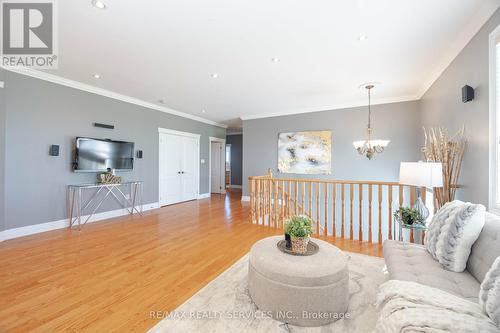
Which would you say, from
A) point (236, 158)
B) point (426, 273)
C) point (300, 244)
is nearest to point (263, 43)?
point (300, 244)

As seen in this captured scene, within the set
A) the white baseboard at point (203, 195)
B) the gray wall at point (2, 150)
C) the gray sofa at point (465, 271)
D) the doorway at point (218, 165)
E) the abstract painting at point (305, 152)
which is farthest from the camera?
the doorway at point (218, 165)

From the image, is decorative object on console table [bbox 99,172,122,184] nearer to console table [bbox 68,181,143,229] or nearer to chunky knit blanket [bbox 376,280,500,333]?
console table [bbox 68,181,143,229]

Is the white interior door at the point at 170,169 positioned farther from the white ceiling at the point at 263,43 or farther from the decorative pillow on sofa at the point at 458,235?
the decorative pillow on sofa at the point at 458,235

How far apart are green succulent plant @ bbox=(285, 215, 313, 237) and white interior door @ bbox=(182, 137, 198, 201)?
17.2ft

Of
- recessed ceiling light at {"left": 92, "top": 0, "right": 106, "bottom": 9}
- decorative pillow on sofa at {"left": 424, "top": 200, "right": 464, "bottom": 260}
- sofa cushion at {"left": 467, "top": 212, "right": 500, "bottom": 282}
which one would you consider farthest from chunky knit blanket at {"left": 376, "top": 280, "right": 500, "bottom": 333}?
recessed ceiling light at {"left": 92, "top": 0, "right": 106, "bottom": 9}

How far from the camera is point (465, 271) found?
1585 millimetres

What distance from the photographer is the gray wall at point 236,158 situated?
391 inches

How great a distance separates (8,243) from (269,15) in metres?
4.72

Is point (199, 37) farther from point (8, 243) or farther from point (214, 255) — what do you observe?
point (8, 243)

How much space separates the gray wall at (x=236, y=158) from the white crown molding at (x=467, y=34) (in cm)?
725

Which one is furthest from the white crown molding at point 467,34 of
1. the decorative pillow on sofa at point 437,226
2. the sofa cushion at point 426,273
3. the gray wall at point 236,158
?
the gray wall at point 236,158

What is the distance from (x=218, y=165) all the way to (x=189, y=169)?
1.84 m

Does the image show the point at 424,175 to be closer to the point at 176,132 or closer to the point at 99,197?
the point at 99,197

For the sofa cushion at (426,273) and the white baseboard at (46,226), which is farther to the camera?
the white baseboard at (46,226)
